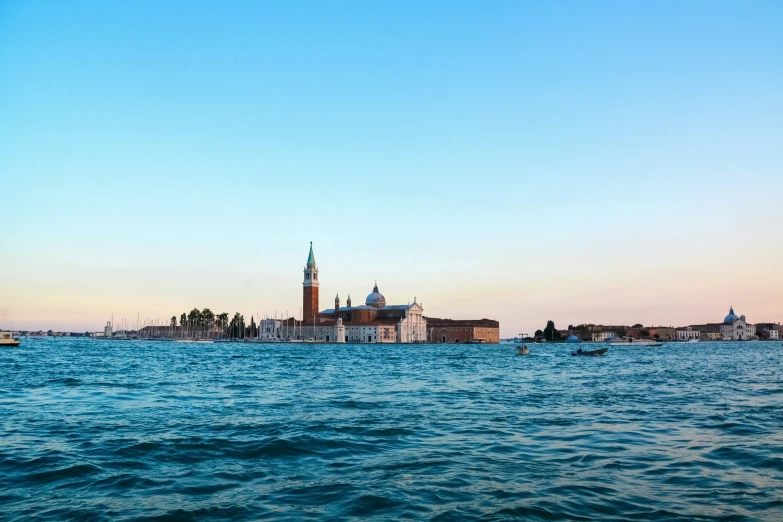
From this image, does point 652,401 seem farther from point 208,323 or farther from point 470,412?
point 208,323

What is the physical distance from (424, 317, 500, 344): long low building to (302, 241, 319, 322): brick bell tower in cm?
3033

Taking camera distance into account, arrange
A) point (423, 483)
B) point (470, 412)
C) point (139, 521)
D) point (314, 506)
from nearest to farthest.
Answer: point (139, 521), point (314, 506), point (423, 483), point (470, 412)

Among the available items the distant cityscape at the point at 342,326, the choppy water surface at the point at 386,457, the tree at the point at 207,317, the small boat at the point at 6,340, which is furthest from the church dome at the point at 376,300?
the choppy water surface at the point at 386,457

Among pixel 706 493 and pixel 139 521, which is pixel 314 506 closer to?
pixel 139 521

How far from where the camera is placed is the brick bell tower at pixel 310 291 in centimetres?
16125

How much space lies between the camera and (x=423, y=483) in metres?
8.72

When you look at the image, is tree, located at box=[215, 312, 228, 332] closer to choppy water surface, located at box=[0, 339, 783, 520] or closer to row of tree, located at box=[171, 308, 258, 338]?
row of tree, located at box=[171, 308, 258, 338]

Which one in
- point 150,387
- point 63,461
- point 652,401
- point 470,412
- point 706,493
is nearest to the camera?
point 706,493

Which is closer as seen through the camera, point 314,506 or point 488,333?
point 314,506

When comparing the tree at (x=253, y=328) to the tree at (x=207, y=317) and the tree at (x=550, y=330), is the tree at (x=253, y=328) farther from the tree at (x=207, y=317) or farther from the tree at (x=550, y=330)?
the tree at (x=550, y=330)

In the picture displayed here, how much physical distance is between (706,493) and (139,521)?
679 centimetres

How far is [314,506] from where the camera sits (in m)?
7.57

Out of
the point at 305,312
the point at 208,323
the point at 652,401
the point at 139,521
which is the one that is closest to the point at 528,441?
the point at 139,521

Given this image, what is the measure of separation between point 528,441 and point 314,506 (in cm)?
565
